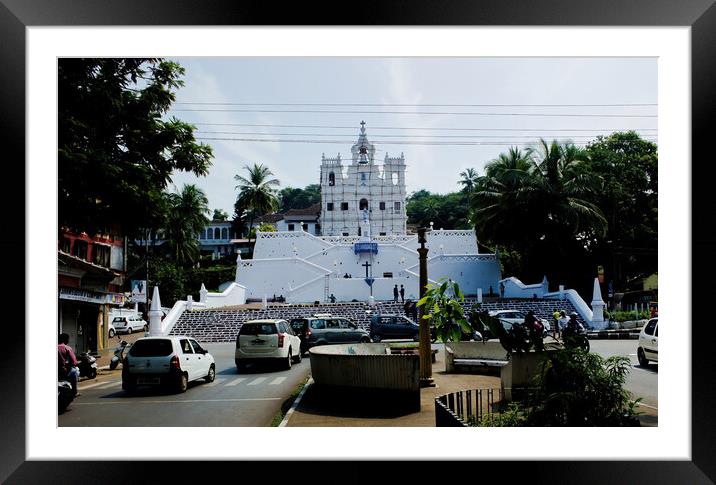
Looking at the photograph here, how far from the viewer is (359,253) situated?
192 ft

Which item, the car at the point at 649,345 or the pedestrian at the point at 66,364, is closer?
the pedestrian at the point at 66,364

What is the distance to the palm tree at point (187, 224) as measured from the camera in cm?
5719

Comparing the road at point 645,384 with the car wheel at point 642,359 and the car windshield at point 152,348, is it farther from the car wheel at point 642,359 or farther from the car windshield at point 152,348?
the car windshield at point 152,348

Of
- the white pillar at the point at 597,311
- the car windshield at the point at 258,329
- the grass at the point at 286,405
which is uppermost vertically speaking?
the car windshield at the point at 258,329

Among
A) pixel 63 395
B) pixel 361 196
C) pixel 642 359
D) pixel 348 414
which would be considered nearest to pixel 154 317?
pixel 63 395

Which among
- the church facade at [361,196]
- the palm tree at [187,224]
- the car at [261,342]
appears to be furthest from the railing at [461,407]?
the church facade at [361,196]

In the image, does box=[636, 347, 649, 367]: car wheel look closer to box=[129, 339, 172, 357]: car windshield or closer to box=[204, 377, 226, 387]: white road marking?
box=[204, 377, 226, 387]: white road marking

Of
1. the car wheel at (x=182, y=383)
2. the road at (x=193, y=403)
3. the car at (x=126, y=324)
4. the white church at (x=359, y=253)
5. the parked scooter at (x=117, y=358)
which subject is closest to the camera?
the road at (x=193, y=403)

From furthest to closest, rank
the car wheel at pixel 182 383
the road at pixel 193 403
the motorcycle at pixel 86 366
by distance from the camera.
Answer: the motorcycle at pixel 86 366 < the car wheel at pixel 182 383 < the road at pixel 193 403

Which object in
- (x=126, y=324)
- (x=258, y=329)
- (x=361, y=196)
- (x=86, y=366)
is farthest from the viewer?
(x=361, y=196)
